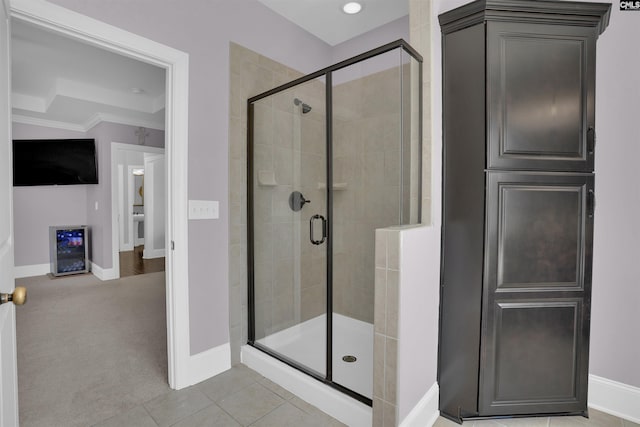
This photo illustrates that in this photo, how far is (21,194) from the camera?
508 cm

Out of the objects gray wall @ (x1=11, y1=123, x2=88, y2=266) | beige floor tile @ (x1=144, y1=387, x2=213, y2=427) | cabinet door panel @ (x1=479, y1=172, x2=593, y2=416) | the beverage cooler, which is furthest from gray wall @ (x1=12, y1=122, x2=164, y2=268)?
cabinet door panel @ (x1=479, y1=172, x2=593, y2=416)

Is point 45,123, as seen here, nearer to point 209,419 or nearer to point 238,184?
point 238,184

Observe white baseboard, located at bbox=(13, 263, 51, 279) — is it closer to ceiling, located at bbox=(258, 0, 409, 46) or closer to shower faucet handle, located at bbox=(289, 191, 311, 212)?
shower faucet handle, located at bbox=(289, 191, 311, 212)

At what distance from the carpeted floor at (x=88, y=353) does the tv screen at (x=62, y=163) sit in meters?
1.72

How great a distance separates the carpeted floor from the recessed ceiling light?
302 cm

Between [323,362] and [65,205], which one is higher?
[65,205]

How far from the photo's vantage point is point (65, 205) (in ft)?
17.9

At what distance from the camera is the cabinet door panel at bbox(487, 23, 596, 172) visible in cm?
164

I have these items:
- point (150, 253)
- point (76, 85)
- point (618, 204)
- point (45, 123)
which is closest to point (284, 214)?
point (618, 204)

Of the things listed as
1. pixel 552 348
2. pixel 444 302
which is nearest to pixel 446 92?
pixel 444 302

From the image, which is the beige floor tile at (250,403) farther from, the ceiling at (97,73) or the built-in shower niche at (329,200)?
the ceiling at (97,73)

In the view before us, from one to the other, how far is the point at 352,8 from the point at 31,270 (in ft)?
19.4

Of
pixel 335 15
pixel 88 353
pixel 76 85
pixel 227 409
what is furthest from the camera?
pixel 76 85

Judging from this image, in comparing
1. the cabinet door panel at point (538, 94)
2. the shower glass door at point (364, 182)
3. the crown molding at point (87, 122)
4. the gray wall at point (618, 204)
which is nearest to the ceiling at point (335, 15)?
the shower glass door at point (364, 182)
